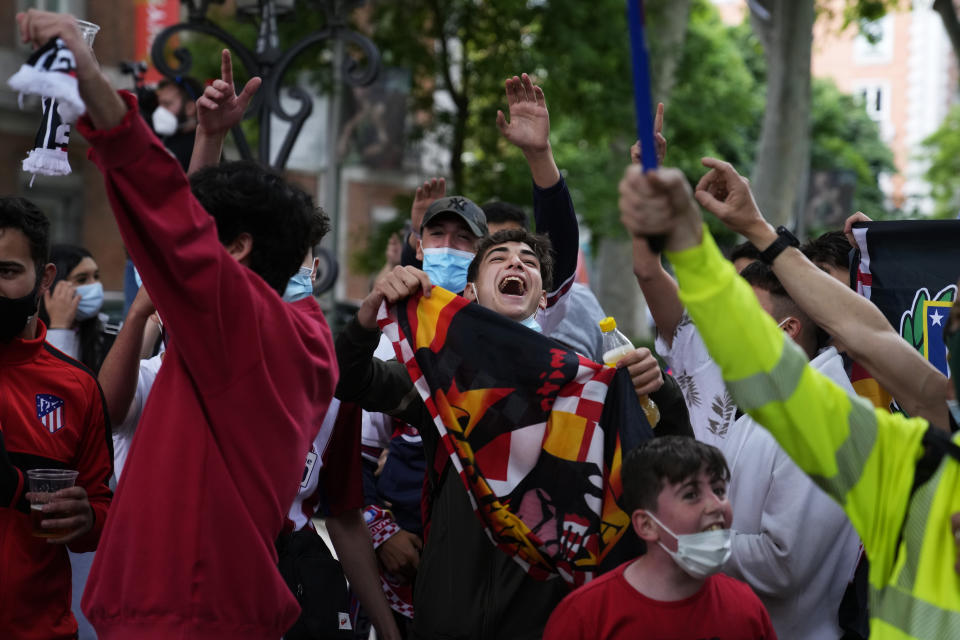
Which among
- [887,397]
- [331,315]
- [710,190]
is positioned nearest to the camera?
[710,190]

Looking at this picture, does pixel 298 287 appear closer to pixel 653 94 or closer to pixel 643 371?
pixel 643 371

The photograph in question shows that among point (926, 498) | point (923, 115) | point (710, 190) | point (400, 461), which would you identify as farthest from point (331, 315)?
point (923, 115)

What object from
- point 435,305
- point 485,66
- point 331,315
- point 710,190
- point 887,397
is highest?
point 485,66

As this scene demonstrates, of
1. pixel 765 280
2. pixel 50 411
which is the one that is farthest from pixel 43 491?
pixel 765 280

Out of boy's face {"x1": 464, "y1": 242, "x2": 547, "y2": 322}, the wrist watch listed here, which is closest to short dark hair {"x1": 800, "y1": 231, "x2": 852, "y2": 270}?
boy's face {"x1": 464, "y1": 242, "x2": 547, "y2": 322}

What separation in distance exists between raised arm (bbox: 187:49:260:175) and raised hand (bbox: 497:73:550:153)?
4.26 ft

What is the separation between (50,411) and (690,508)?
1873mm

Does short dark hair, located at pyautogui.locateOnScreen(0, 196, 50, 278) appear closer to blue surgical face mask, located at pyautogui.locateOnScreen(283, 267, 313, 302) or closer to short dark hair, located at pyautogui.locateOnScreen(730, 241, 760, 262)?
blue surgical face mask, located at pyautogui.locateOnScreen(283, 267, 313, 302)

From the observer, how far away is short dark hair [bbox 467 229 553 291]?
4.27 m

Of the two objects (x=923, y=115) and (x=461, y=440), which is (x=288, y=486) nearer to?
(x=461, y=440)

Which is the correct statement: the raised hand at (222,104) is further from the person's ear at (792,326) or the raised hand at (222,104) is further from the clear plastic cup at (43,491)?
the person's ear at (792,326)

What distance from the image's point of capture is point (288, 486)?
292cm

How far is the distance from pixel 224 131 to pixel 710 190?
1.42 meters

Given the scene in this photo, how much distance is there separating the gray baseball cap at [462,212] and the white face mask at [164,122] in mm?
2842
